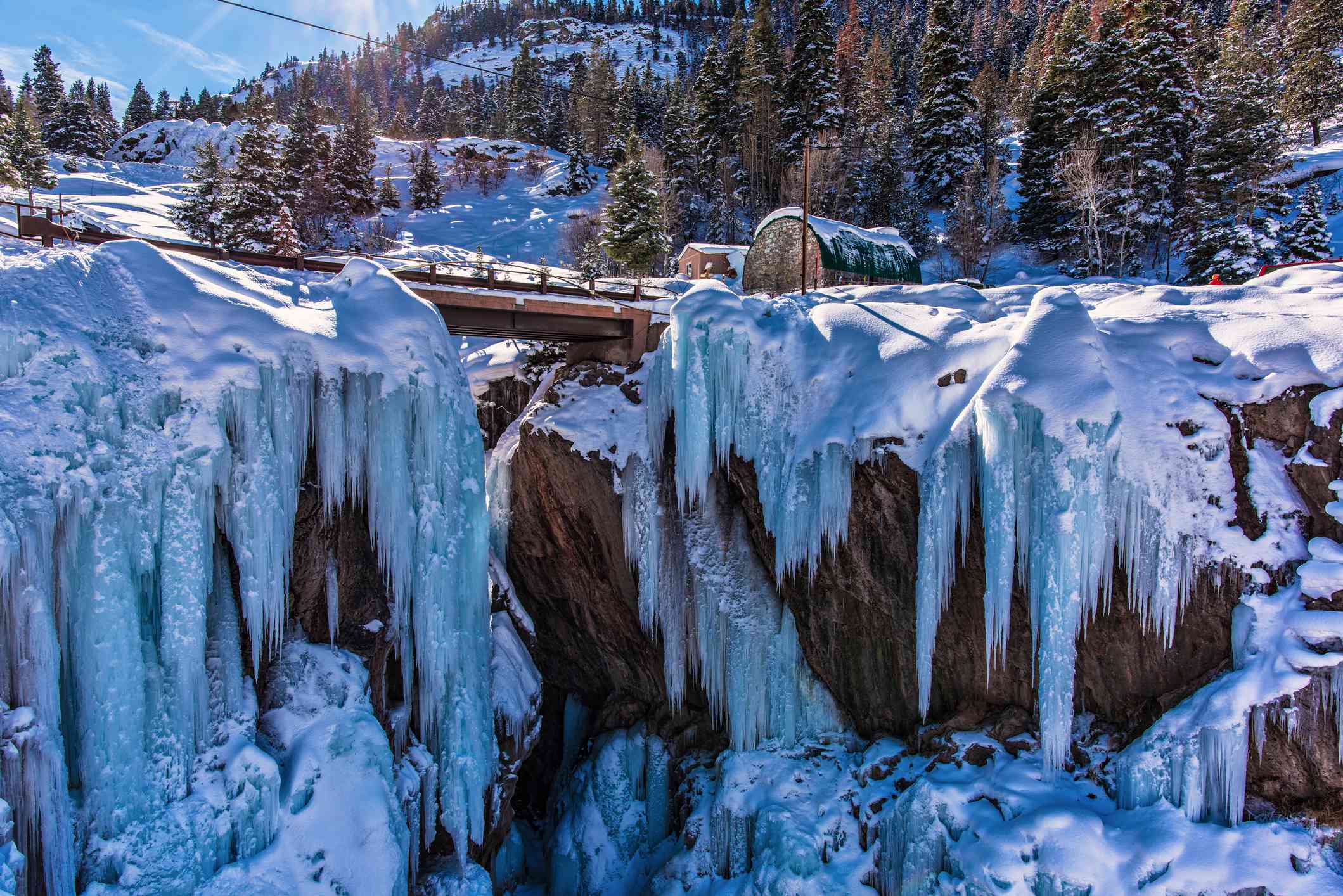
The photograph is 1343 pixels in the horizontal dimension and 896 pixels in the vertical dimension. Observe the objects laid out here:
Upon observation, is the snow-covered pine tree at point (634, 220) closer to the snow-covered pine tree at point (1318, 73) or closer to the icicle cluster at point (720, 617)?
the icicle cluster at point (720, 617)

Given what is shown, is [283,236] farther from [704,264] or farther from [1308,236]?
[1308,236]

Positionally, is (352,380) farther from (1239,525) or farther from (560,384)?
(1239,525)

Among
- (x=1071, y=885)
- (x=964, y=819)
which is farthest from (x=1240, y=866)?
(x=964, y=819)

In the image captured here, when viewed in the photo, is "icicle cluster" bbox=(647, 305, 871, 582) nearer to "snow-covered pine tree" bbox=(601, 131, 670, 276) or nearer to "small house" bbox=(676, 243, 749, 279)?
"small house" bbox=(676, 243, 749, 279)

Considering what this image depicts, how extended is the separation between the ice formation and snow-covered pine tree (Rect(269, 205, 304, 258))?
55.4ft

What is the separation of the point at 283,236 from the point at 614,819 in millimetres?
21833

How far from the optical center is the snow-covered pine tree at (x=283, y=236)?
936 inches

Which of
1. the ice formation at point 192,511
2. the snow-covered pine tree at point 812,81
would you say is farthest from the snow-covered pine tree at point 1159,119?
the ice formation at point 192,511

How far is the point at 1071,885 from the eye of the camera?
7258 millimetres

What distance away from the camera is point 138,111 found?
2598 inches

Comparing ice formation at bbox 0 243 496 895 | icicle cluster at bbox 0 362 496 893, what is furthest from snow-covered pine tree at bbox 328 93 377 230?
icicle cluster at bbox 0 362 496 893

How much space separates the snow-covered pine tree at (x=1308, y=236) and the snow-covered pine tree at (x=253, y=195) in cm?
3179

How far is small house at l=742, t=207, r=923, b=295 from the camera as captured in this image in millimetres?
21391

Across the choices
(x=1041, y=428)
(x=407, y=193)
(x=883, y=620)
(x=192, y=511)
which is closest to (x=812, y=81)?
(x=407, y=193)
